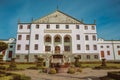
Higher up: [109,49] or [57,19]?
[57,19]

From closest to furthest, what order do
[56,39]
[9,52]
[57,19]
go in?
1. [56,39]
2. [57,19]
3. [9,52]

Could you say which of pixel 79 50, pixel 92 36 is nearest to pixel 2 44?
pixel 79 50

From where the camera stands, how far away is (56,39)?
42531mm

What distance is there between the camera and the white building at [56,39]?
41.2 meters

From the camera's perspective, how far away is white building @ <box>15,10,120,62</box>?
135 ft

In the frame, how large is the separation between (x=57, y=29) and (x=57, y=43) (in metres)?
4.57

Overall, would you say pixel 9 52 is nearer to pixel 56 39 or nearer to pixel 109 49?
pixel 56 39

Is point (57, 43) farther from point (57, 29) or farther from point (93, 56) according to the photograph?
point (93, 56)

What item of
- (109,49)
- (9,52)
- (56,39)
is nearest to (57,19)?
(56,39)

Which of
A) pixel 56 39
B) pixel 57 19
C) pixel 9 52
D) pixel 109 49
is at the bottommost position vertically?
pixel 9 52

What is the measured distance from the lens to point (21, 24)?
1711 inches

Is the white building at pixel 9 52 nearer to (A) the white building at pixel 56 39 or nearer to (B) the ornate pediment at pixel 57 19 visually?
(A) the white building at pixel 56 39

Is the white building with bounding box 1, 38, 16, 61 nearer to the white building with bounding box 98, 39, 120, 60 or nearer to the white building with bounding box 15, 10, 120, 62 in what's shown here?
the white building with bounding box 15, 10, 120, 62

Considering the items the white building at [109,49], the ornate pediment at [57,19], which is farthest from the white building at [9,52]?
the white building at [109,49]
